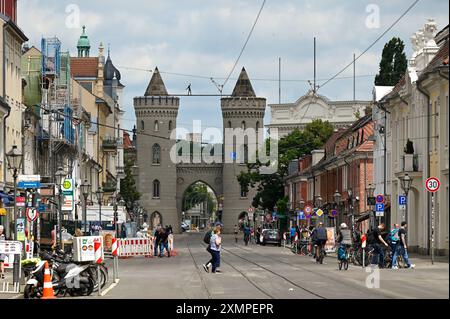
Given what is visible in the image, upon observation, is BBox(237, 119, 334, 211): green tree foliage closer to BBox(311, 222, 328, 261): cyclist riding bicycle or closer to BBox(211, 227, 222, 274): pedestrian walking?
BBox(311, 222, 328, 261): cyclist riding bicycle

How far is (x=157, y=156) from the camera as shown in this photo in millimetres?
194250

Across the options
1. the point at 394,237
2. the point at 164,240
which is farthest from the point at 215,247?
the point at 164,240

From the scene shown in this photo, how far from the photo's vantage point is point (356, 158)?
79688mm

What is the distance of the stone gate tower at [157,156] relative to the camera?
623ft

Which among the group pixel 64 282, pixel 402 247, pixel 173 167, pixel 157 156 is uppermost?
pixel 157 156

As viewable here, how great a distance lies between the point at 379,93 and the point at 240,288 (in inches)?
1606

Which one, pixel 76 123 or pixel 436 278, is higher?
pixel 76 123

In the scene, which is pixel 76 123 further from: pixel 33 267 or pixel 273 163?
pixel 33 267

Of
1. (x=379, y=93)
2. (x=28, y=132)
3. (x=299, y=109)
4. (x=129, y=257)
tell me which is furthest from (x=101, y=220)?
(x=299, y=109)

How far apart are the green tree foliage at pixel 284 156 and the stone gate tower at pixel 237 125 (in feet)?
185

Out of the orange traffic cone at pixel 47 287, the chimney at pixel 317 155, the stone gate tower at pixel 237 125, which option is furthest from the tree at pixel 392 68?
the stone gate tower at pixel 237 125

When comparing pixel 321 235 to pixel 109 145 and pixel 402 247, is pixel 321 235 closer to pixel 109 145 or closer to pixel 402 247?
pixel 402 247

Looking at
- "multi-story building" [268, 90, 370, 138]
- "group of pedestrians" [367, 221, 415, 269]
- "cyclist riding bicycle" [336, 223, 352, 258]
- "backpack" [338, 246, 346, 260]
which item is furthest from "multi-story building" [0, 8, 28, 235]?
"multi-story building" [268, 90, 370, 138]

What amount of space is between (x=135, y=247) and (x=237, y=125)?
139 meters
